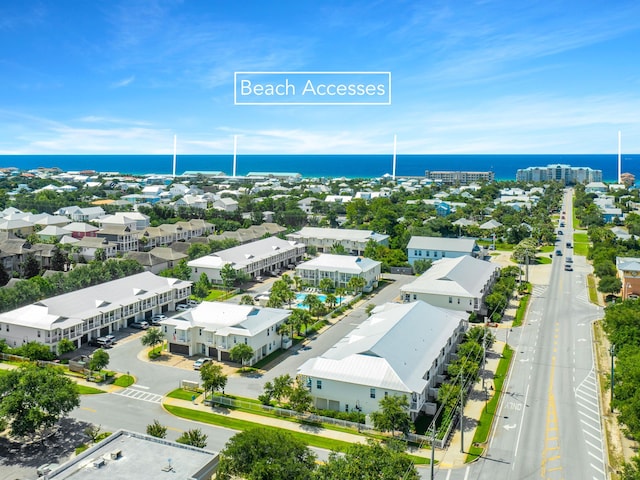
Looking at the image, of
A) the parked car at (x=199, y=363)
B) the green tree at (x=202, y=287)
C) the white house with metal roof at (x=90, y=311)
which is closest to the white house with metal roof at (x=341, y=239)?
the green tree at (x=202, y=287)

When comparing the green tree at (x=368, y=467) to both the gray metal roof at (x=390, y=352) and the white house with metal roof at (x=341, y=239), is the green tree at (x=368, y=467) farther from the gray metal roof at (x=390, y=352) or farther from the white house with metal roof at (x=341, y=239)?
the white house with metal roof at (x=341, y=239)

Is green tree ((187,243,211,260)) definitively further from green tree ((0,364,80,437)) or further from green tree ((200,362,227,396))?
green tree ((0,364,80,437))

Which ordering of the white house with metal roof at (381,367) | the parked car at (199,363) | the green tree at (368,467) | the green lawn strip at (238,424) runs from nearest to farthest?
the green tree at (368,467) < the green lawn strip at (238,424) < the white house with metal roof at (381,367) < the parked car at (199,363)

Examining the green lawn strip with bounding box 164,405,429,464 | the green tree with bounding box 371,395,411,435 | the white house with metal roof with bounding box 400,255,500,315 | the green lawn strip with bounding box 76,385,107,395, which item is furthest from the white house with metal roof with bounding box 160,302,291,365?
the white house with metal roof with bounding box 400,255,500,315

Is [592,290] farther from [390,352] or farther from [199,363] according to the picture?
[199,363]

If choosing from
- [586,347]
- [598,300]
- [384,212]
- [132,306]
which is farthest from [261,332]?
[384,212]
